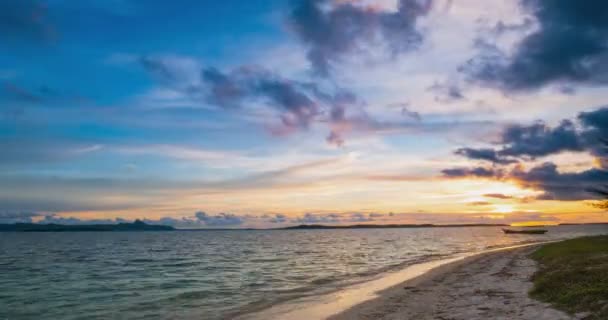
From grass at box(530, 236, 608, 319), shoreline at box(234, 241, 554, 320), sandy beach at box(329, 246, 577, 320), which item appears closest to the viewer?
grass at box(530, 236, 608, 319)

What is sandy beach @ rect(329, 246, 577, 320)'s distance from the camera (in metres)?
19.4

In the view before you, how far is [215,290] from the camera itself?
1436 inches

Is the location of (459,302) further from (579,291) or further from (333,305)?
(333,305)

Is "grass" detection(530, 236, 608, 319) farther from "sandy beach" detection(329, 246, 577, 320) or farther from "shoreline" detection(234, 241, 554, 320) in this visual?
"shoreline" detection(234, 241, 554, 320)

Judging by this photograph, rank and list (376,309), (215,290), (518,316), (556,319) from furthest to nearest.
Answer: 1. (215,290)
2. (376,309)
3. (518,316)
4. (556,319)

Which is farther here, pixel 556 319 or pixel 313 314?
pixel 313 314

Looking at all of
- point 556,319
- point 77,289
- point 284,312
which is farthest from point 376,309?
point 77,289

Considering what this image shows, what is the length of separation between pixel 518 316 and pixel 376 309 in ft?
23.9

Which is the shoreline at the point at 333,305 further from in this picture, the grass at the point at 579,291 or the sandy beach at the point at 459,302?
the grass at the point at 579,291

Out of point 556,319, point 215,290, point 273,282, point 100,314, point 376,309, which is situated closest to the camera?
point 556,319

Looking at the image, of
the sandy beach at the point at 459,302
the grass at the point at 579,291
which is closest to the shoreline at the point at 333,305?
the sandy beach at the point at 459,302

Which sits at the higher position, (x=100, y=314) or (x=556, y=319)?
(x=556, y=319)

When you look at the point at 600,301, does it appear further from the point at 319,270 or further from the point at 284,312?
the point at 319,270

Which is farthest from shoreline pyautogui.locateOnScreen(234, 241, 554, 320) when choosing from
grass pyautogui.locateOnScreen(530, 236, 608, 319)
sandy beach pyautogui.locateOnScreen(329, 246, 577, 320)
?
grass pyautogui.locateOnScreen(530, 236, 608, 319)
